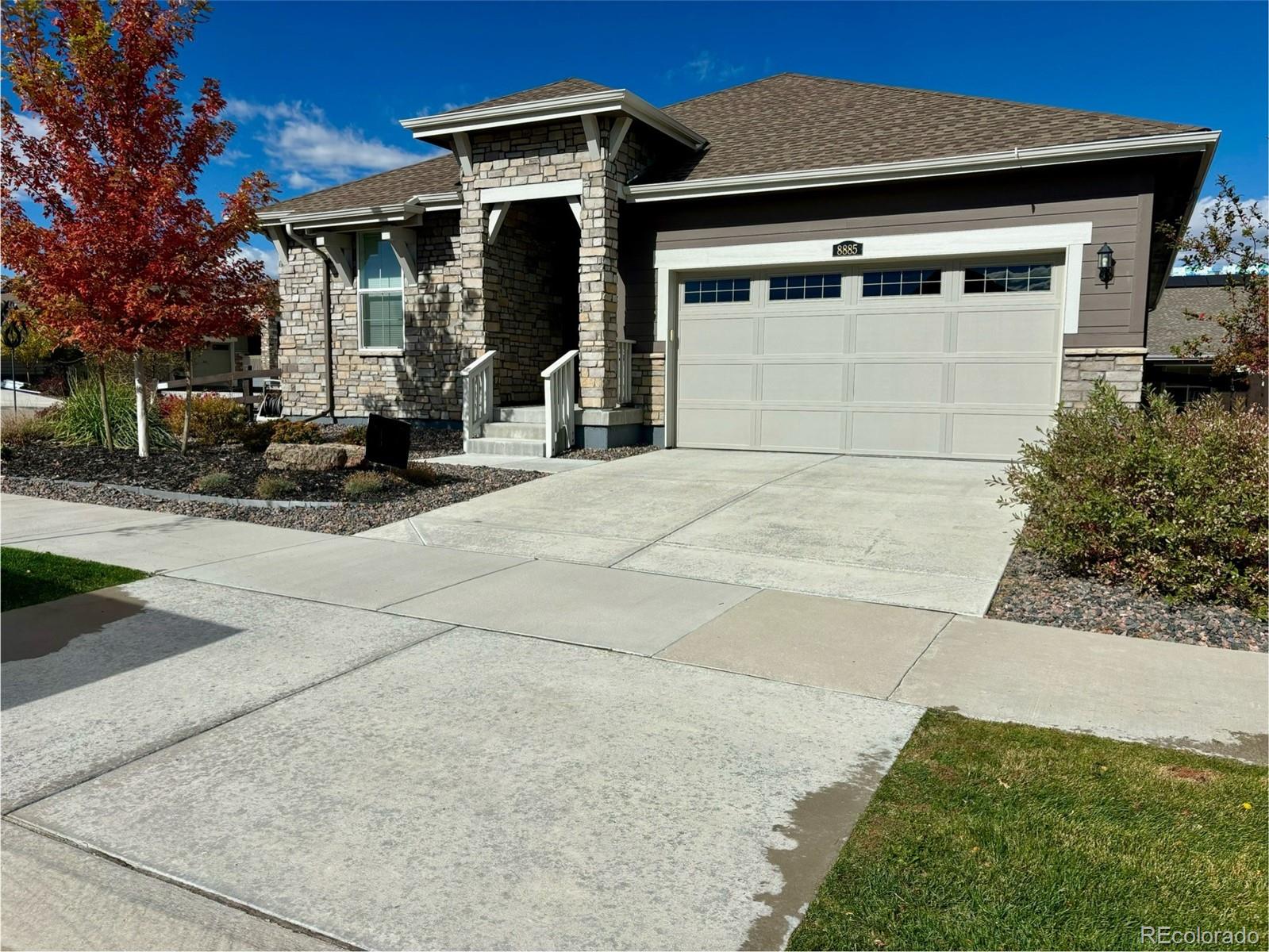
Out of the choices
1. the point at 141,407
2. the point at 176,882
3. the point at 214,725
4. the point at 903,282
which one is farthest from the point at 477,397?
the point at 176,882

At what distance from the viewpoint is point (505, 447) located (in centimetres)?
1305

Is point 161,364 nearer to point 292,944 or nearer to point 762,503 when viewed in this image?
point 762,503

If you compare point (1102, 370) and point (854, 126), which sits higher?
point (854, 126)

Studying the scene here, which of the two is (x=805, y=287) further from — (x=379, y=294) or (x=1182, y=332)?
(x=1182, y=332)

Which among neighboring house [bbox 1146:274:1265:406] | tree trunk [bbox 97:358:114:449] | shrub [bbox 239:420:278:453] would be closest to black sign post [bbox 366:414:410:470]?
shrub [bbox 239:420:278:453]

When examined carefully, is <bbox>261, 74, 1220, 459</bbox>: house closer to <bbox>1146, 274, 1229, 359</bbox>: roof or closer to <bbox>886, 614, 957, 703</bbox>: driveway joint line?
<bbox>886, 614, 957, 703</bbox>: driveway joint line

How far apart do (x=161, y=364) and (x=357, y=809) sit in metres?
13.7

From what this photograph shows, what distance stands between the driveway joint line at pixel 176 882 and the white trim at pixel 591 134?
11.4 meters

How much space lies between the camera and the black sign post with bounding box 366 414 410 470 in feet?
34.1

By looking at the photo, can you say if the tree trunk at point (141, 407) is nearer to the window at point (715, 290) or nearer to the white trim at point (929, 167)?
the white trim at point (929, 167)

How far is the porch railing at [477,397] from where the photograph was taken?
13445 millimetres

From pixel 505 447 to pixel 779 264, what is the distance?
4.70 metres

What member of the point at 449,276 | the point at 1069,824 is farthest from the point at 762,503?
the point at 449,276

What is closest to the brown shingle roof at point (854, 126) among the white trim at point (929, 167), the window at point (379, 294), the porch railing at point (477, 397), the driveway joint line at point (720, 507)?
the white trim at point (929, 167)
